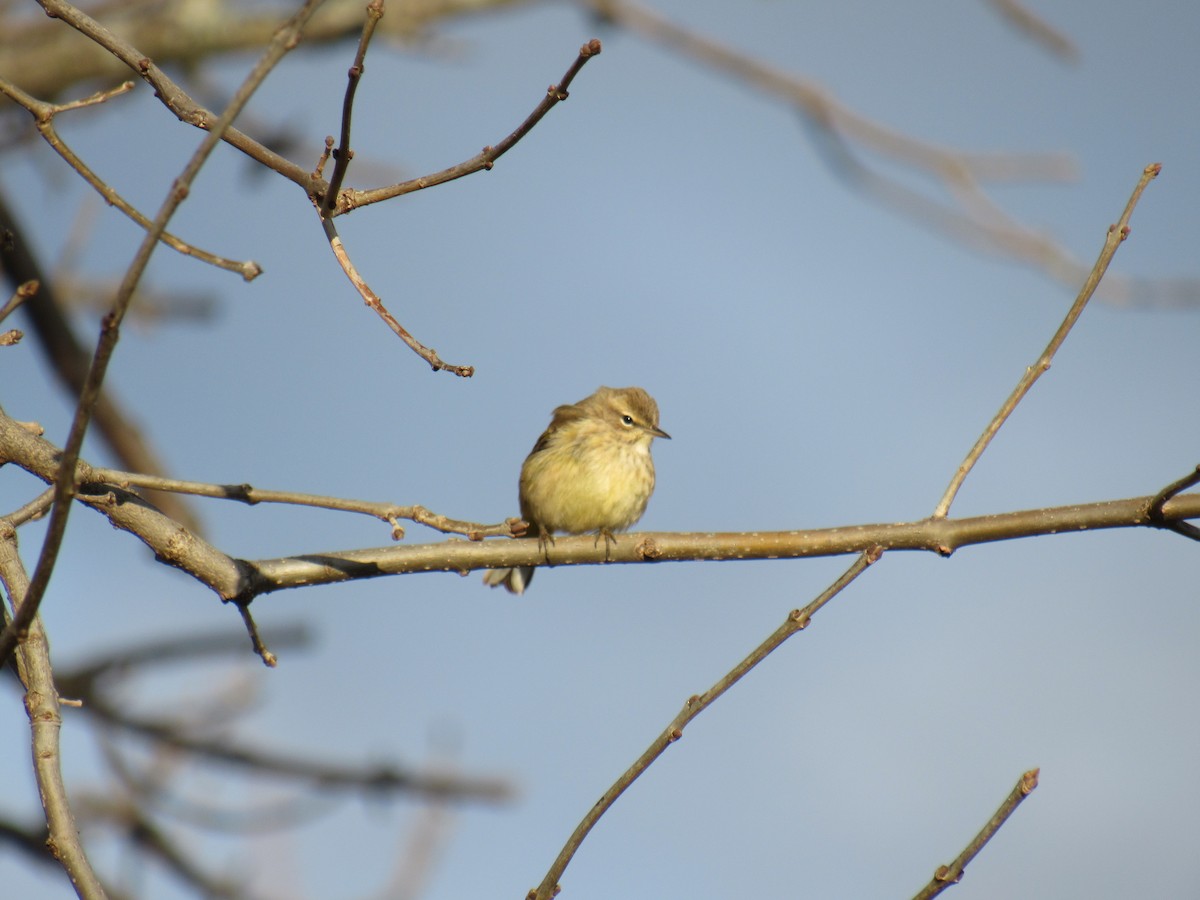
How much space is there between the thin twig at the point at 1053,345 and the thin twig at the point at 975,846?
4.16 feet

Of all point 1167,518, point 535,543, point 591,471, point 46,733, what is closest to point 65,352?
point 591,471

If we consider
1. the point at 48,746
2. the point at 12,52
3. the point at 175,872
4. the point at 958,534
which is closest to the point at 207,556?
the point at 48,746

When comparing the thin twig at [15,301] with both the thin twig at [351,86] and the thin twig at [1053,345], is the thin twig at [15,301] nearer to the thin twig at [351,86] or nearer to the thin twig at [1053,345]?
the thin twig at [351,86]

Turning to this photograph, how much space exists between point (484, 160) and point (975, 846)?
2.11 m

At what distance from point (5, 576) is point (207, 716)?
569 cm

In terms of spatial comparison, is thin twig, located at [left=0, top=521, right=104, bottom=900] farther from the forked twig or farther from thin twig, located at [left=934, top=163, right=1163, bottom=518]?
the forked twig

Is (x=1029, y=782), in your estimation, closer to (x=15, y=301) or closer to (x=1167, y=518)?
(x=1167, y=518)

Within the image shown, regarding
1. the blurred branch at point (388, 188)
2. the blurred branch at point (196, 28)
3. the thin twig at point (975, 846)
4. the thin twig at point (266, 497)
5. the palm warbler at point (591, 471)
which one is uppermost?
the blurred branch at point (196, 28)

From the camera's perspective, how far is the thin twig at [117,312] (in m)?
2.28

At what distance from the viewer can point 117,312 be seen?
7.64ft

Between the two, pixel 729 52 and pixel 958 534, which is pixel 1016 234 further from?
pixel 958 534

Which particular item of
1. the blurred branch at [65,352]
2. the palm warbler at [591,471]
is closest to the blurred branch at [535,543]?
the palm warbler at [591,471]

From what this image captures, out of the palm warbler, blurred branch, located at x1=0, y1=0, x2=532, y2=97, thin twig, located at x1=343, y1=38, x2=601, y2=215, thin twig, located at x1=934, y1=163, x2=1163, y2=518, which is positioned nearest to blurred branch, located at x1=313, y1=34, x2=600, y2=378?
thin twig, located at x1=343, y1=38, x2=601, y2=215

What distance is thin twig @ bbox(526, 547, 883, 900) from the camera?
9.77ft
